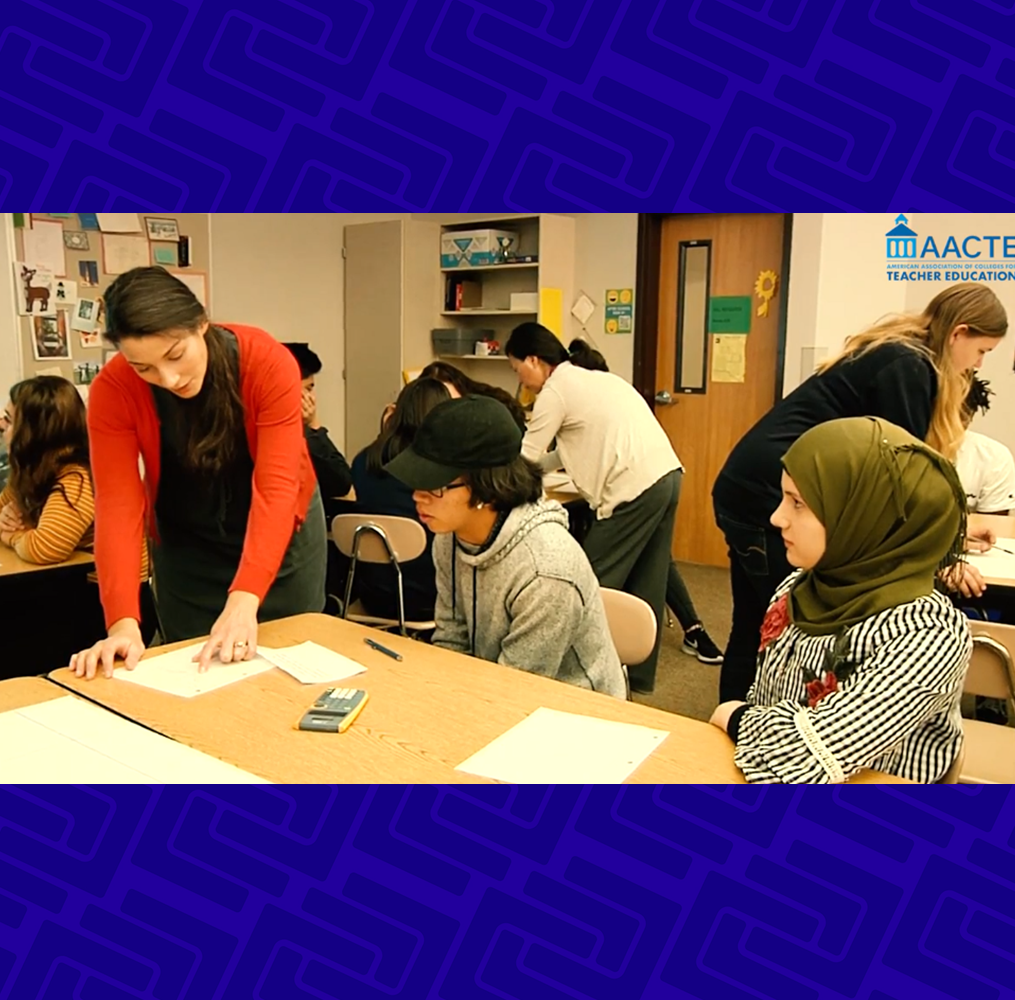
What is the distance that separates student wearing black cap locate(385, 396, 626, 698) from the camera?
1836 mm

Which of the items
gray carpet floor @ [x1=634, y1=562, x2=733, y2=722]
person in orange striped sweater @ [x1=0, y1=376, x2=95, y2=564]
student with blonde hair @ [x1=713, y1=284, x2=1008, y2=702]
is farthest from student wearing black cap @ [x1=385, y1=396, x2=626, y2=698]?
person in orange striped sweater @ [x1=0, y1=376, x2=95, y2=564]

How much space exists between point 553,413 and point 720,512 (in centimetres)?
105

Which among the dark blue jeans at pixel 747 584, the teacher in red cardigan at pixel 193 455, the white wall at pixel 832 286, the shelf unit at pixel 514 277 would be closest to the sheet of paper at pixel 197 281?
the shelf unit at pixel 514 277

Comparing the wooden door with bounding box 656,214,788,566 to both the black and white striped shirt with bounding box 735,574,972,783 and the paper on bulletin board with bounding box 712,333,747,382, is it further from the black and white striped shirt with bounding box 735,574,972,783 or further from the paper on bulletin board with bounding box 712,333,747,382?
the black and white striped shirt with bounding box 735,574,972,783

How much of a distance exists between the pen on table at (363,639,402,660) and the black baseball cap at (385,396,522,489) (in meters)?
0.32

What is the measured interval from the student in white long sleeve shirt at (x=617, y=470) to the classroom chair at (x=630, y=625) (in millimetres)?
1353

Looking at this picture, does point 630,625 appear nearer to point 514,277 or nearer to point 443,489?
point 443,489

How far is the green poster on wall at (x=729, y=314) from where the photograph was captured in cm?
533

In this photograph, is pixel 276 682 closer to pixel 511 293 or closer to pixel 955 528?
pixel 955 528

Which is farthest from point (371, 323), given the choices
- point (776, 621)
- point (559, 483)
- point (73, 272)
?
point (776, 621)

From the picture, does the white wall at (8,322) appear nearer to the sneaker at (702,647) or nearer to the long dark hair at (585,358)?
the long dark hair at (585,358)

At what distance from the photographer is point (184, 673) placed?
1722 mm

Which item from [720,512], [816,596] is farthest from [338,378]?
[816,596]

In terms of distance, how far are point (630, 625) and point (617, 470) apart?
56.9 inches
